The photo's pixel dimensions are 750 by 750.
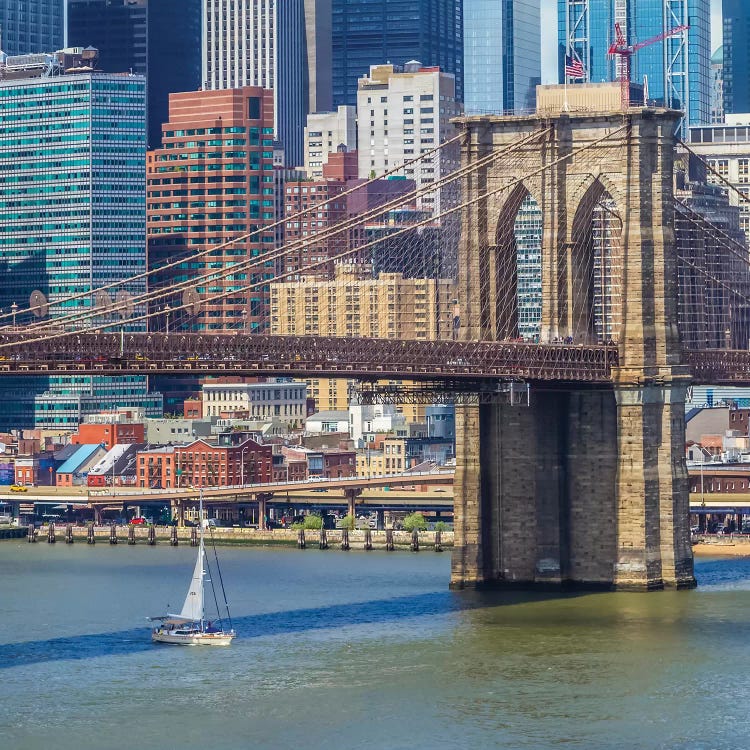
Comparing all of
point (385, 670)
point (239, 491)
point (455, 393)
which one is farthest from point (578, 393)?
point (239, 491)

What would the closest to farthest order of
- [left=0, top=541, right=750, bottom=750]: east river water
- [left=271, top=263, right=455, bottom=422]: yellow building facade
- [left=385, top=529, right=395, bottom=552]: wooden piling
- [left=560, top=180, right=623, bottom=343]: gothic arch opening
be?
[left=0, top=541, right=750, bottom=750]: east river water → [left=560, top=180, right=623, bottom=343]: gothic arch opening → [left=385, top=529, right=395, bottom=552]: wooden piling → [left=271, top=263, right=455, bottom=422]: yellow building facade

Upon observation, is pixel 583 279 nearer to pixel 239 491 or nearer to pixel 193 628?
pixel 193 628

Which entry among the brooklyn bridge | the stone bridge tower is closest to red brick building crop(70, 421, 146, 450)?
the brooklyn bridge

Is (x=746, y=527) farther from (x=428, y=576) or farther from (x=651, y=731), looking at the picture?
(x=651, y=731)

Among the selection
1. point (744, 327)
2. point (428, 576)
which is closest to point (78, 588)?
point (428, 576)

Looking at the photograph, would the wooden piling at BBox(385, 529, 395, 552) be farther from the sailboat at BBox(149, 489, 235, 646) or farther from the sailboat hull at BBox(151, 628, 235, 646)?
the sailboat hull at BBox(151, 628, 235, 646)

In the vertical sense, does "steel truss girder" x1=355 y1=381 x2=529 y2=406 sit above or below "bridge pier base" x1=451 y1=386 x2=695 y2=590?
above

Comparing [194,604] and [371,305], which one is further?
[371,305]
